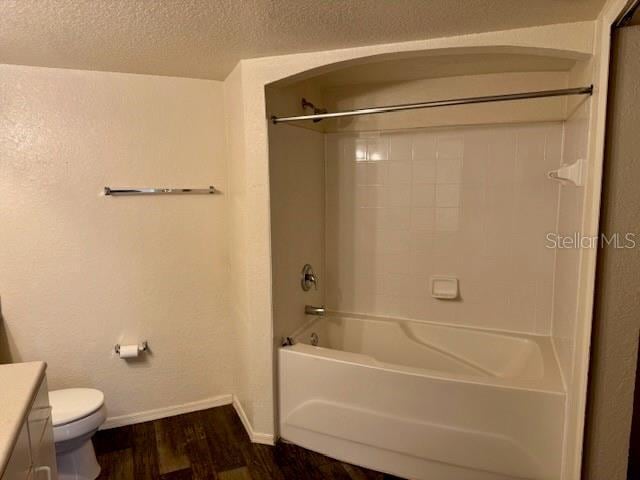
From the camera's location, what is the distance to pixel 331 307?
10.0 ft

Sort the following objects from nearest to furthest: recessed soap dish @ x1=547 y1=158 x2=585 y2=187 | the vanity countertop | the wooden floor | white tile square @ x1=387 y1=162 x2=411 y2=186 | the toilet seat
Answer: the vanity countertop, recessed soap dish @ x1=547 y1=158 x2=585 y2=187, the toilet seat, the wooden floor, white tile square @ x1=387 y1=162 x2=411 y2=186

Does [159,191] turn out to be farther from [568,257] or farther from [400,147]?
[568,257]

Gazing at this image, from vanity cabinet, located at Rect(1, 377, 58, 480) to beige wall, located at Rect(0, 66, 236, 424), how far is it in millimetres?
1166

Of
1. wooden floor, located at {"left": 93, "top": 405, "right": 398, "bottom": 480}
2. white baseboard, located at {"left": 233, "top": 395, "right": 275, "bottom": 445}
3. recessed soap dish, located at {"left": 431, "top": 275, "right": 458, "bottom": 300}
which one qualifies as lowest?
wooden floor, located at {"left": 93, "top": 405, "right": 398, "bottom": 480}

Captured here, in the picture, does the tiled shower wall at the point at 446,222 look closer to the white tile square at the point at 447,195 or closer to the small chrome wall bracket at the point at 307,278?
the white tile square at the point at 447,195

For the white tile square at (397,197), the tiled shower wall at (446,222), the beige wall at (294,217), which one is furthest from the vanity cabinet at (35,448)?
the white tile square at (397,197)

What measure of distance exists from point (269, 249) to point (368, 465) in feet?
4.00

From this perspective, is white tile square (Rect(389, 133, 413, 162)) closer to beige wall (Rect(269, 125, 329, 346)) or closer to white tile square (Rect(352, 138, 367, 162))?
white tile square (Rect(352, 138, 367, 162))

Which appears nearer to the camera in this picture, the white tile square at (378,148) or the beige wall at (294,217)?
the beige wall at (294,217)

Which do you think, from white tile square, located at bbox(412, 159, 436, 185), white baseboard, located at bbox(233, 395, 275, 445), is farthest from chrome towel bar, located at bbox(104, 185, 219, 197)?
white baseboard, located at bbox(233, 395, 275, 445)

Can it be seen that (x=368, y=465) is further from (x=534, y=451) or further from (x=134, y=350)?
(x=134, y=350)

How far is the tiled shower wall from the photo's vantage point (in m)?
2.50

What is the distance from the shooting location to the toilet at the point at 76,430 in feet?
6.62

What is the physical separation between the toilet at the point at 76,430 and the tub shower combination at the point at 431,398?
0.94 m
